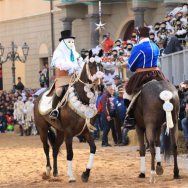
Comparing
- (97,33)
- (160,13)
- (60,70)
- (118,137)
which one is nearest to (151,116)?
(60,70)

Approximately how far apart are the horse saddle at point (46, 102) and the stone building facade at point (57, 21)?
20.0 meters

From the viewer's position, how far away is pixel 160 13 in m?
37.0

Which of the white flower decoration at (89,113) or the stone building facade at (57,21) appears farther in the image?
the stone building facade at (57,21)

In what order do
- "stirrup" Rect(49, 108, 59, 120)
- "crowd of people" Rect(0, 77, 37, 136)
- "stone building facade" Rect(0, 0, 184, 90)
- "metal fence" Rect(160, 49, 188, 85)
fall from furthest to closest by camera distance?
"stone building facade" Rect(0, 0, 184, 90), "crowd of people" Rect(0, 77, 37, 136), "metal fence" Rect(160, 49, 188, 85), "stirrup" Rect(49, 108, 59, 120)

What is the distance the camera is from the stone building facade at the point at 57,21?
37.7 m

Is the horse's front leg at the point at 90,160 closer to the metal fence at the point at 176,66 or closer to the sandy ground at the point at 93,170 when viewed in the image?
the sandy ground at the point at 93,170

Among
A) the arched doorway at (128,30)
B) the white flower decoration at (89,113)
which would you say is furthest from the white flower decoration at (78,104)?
the arched doorway at (128,30)

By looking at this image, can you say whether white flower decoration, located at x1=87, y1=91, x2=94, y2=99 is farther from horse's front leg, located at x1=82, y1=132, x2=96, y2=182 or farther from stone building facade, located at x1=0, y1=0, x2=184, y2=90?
stone building facade, located at x1=0, y1=0, x2=184, y2=90

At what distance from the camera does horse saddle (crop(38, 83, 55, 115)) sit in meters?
15.2

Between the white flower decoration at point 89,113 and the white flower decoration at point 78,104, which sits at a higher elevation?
the white flower decoration at point 78,104

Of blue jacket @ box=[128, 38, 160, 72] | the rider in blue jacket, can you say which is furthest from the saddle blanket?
blue jacket @ box=[128, 38, 160, 72]

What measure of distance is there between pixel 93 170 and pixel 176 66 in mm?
6476

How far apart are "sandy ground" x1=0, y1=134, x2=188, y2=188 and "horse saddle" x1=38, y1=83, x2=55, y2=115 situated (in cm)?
125

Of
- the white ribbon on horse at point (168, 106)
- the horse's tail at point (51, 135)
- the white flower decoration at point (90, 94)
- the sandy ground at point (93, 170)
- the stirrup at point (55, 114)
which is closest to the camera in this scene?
the white ribbon on horse at point (168, 106)
